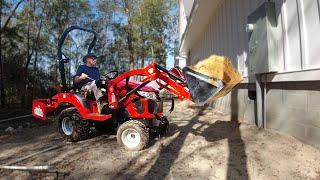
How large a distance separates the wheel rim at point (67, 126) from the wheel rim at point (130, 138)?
1677 millimetres

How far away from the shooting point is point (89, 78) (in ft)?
27.6

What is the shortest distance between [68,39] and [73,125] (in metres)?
35.0

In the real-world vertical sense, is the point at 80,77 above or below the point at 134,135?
above

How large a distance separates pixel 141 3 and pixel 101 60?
731 cm

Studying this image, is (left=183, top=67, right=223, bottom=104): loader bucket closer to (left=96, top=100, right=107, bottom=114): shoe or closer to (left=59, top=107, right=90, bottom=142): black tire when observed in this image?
(left=96, top=100, right=107, bottom=114): shoe

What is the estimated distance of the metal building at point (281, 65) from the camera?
578cm

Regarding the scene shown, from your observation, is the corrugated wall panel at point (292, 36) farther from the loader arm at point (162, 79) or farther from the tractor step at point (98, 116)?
the tractor step at point (98, 116)

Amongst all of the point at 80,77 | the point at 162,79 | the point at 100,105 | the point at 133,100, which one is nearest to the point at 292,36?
the point at 162,79

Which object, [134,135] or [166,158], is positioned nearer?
[166,158]

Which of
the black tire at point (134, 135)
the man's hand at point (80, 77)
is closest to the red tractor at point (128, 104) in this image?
the black tire at point (134, 135)

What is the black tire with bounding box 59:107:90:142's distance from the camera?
8234mm

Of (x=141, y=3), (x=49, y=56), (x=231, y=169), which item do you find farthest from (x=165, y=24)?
(x=231, y=169)

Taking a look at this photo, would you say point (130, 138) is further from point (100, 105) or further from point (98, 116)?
point (100, 105)

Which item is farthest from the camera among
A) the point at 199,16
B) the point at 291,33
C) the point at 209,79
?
the point at 199,16
